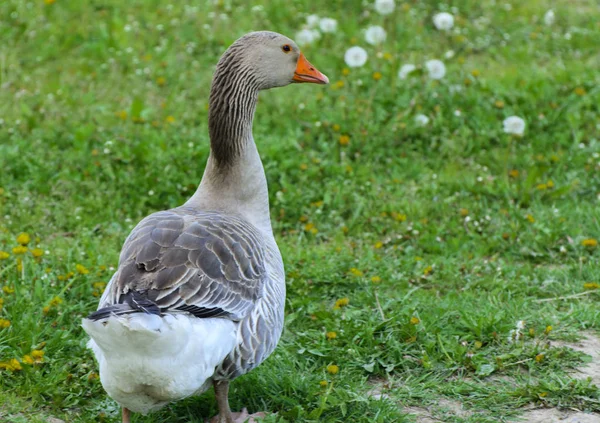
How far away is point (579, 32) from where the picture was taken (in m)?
8.88

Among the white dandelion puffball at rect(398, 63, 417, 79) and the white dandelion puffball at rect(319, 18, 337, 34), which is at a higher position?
the white dandelion puffball at rect(319, 18, 337, 34)

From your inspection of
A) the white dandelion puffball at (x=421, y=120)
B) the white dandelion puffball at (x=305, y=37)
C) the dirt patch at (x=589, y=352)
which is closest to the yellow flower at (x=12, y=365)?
the dirt patch at (x=589, y=352)

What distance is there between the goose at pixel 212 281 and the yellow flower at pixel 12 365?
632 millimetres

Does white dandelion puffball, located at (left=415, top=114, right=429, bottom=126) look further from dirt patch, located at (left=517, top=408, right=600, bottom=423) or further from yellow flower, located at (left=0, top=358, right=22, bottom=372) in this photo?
yellow flower, located at (left=0, top=358, right=22, bottom=372)

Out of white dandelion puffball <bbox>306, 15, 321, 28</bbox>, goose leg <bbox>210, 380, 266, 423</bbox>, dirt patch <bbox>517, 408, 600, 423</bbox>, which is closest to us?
goose leg <bbox>210, 380, 266, 423</bbox>

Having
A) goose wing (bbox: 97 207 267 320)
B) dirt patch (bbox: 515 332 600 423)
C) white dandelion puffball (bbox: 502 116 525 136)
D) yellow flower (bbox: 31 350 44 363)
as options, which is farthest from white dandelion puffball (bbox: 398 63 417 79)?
yellow flower (bbox: 31 350 44 363)

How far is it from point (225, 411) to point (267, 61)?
1872mm

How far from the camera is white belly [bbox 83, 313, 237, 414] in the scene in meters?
3.03

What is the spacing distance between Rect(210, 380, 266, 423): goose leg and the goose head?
5.34 ft

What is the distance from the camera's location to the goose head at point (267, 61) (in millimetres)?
4391

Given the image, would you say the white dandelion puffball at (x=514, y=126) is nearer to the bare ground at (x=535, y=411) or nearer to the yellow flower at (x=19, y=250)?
the bare ground at (x=535, y=411)

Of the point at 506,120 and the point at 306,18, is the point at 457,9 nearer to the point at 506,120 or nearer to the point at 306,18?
the point at 306,18

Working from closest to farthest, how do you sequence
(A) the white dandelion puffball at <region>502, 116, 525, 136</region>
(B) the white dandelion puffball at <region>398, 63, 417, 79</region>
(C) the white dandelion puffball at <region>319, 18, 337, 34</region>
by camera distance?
(A) the white dandelion puffball at <region>502, 116, 525, 136</region>
(B) the white dandelion puffball at <region>398, 63, 417, 79</region>
(C) the white dandelion puffball at <region>319, 18, 337, 34</region>

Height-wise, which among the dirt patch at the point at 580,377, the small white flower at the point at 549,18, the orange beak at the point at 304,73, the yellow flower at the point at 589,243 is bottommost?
the dirt patch at the point at 580,377
